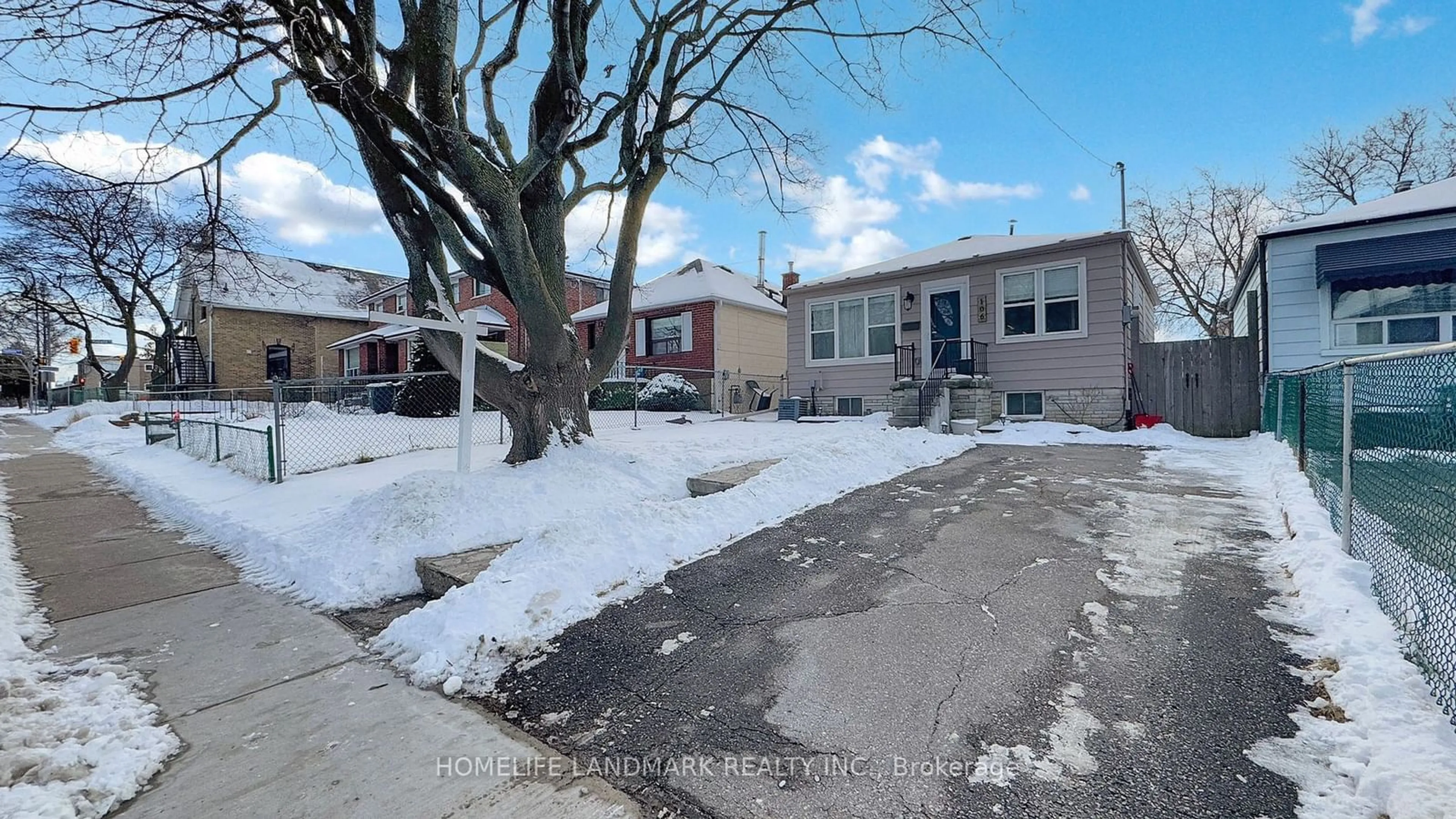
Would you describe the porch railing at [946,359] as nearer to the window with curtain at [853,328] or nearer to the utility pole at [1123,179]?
the window with curtain at [853,328]

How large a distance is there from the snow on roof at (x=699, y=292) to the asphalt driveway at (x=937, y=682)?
14.8 m

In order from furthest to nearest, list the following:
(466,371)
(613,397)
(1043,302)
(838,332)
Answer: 1. (613,397)
2. (838,332)
3. (1043,302)
4. (466,371)

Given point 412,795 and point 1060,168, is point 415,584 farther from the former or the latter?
point 1060,168

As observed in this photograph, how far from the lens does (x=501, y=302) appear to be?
79.3ft

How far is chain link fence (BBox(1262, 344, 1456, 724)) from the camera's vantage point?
2.28 metres

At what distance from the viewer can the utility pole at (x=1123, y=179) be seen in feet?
60.6

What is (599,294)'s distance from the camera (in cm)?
2589

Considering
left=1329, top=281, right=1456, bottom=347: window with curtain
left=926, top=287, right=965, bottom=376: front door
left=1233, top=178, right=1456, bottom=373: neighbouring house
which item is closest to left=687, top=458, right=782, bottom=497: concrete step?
left=926, top=287, right=965, bottom=376: front door

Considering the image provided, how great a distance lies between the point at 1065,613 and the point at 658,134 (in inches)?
257

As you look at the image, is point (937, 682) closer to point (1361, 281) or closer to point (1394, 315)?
point (1361, 281)

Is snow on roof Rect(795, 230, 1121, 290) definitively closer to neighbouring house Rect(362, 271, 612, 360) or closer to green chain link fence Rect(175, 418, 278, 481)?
neighbouring house Rect(362, 271, 612, 360)

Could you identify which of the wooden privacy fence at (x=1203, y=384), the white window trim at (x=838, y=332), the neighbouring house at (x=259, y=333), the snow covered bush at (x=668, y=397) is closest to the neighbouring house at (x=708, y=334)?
the snow covered bush at (x=668, y=397)

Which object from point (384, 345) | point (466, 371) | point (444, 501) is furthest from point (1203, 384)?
point (384, 345)

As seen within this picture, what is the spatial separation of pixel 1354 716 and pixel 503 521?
15.5 feet
